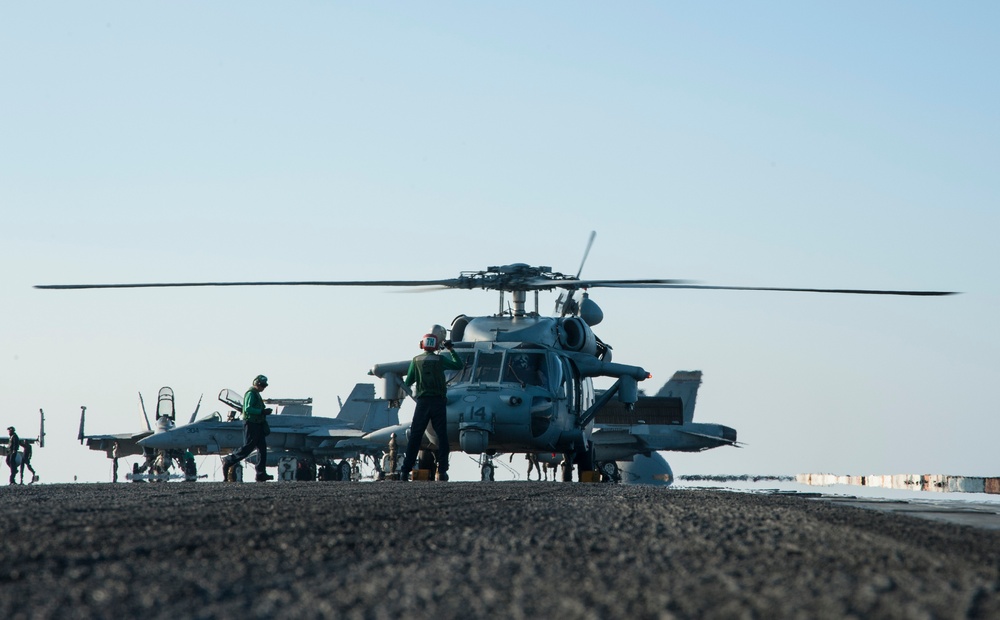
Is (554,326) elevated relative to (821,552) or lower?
elevated

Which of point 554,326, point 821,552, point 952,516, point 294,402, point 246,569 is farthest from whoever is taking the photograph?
point 294,402

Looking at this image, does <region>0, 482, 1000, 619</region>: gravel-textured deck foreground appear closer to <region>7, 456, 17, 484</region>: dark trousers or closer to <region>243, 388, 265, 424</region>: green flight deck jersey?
<region>243, 388, 265, 424</region>: green flight deck jersey

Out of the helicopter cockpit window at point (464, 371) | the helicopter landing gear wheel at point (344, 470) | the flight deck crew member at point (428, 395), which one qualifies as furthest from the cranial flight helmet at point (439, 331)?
the helicopter landing gear wheel at point (344, 470)

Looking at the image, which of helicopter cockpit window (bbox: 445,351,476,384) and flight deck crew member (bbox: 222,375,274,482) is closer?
flight deck crew member (bbox: 222,375,274,482)

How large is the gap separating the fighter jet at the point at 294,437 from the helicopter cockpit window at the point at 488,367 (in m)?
16.9

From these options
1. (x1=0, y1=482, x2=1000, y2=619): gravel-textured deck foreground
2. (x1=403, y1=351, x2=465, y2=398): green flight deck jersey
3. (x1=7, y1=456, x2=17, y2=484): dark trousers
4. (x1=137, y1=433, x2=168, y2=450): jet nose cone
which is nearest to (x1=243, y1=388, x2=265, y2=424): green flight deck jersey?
(x1=403, y1=351, x2=465, y2=398): green flight deck jersey

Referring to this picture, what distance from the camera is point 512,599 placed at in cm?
382

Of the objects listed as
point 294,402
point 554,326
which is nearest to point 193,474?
point 294,402

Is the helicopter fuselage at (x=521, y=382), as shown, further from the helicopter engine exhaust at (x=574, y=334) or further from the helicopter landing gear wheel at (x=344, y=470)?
the helicopter landing gear wheel at (x=344, y=470)

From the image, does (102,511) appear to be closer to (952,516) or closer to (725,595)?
(725,595)

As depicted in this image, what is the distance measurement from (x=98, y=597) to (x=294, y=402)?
165 feet

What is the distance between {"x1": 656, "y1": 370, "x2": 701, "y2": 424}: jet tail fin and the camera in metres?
47.4

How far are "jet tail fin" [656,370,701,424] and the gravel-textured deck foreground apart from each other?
39.3 meters

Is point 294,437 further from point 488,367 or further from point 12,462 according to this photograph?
point 488,367
